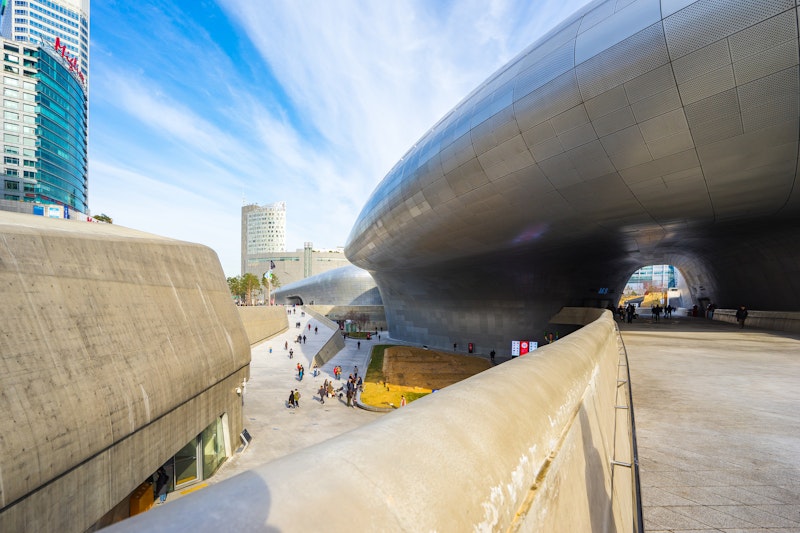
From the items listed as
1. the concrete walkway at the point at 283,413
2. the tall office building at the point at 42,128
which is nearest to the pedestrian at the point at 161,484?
the concrete walkway at the point at 283,413

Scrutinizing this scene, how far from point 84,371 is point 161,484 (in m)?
6.25

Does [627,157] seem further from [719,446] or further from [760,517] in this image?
[760,517]

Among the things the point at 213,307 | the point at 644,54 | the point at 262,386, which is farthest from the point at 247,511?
the point at 262,386

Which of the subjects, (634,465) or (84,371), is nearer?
(634,465)

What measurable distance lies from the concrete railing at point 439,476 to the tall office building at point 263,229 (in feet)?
654

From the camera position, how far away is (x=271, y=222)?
629ft

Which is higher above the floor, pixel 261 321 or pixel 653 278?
pixel 653 278

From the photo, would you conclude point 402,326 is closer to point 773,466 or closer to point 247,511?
point 773,466

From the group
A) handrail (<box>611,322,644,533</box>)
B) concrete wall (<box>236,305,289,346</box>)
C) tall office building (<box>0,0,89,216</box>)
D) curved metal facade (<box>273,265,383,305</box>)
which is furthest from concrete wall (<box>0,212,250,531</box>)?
curved metal facade (<box>273,265,383,305</box>)

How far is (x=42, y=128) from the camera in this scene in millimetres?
65500

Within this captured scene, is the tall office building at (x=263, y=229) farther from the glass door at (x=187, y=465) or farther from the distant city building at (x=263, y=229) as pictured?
the glass door at (x=187, y=465)

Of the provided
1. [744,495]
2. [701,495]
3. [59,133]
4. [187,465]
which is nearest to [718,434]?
[744,495]

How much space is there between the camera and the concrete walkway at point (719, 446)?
2.94 meters

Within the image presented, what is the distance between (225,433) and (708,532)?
14.6 metres
